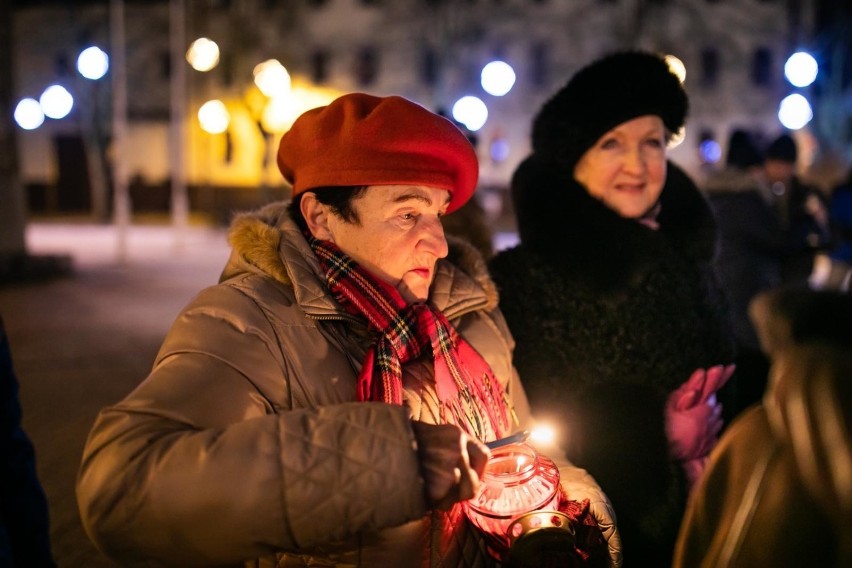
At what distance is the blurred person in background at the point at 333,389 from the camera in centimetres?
149

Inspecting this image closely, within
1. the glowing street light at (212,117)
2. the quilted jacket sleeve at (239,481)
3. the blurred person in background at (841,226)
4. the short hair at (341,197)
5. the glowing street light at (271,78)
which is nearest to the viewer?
the quilted jacket sleeve at (239,481)

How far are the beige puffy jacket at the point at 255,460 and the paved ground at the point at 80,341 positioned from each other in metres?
2.39

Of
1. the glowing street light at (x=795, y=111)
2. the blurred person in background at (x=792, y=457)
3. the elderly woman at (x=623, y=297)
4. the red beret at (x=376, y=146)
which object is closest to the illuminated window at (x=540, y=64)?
the glowing street light at (x=795, y=111)

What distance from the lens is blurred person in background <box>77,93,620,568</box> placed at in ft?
4.88

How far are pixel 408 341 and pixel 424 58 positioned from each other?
3594cm

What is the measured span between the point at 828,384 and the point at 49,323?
34.5 ft

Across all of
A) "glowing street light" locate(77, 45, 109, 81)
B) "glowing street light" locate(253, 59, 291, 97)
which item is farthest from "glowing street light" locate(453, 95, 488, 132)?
"glowing street light" locate(77, 45, 109, 81)

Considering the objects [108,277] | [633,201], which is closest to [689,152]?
[108,277]

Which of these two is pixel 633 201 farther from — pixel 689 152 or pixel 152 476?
pixel 689 152

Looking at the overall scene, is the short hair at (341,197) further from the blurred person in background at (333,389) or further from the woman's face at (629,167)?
the woman's face at (629,167)

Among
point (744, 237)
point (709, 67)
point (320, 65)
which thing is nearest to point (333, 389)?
point (744, 237)

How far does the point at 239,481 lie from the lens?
4.80 feet

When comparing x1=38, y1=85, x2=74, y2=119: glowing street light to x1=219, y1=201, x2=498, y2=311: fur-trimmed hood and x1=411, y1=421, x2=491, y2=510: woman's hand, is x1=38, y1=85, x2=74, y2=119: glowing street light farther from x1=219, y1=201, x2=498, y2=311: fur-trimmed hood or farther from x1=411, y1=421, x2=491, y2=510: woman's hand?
x1=411, y1=421, x2=491, y2=510: woman's hand

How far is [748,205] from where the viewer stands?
616 centimetres
